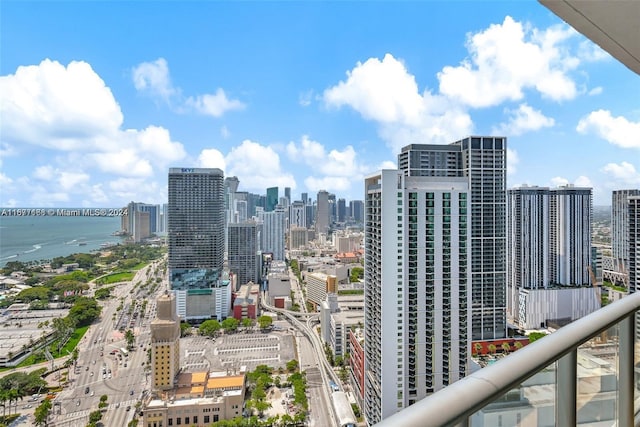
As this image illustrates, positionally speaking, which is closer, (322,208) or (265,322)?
(265,322)

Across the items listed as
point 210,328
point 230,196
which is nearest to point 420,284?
point 210,328

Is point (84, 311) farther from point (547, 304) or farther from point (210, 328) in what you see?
point (547, 304)

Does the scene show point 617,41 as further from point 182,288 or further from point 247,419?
point 182,288

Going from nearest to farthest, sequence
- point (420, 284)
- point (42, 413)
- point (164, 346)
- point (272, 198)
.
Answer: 1. point (42, 413)
2. point (420, 284)
3. point (164, 346)
4. point (272, 198)

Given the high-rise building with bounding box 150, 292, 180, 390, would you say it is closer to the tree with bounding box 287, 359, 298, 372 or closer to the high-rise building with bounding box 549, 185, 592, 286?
the tree with bounding box 287, 359, 298, 372

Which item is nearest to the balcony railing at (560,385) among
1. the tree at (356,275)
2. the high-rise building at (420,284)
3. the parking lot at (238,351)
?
the high-rise building at (420,284)

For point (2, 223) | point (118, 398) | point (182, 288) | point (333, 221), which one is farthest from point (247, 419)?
point (333, 221)

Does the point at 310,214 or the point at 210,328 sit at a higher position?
the point at 310,214
